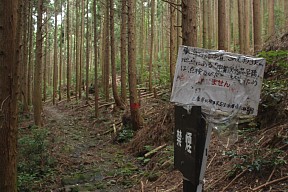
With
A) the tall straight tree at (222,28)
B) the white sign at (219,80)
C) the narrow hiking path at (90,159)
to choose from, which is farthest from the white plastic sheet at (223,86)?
the tall straight tree at (222,28)

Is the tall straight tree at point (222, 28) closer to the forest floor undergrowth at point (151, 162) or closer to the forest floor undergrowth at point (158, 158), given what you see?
the forest floor undergrowth at point (158, 158)

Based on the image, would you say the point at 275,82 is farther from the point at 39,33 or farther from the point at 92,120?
the point at 92,120

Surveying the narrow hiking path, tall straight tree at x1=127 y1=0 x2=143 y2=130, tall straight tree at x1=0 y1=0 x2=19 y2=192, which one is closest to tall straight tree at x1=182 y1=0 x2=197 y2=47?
tall straight tree at x1=0 y1=0 x2=19 y2=192

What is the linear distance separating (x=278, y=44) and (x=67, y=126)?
10476mm

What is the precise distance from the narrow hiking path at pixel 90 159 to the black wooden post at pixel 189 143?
13.1 ft

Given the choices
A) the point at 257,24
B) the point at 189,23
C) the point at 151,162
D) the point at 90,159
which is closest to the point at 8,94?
the point at 189,23

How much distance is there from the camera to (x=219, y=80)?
262 cm

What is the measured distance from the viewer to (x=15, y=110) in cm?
481

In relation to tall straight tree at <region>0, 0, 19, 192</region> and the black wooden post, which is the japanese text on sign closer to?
the black wooden post

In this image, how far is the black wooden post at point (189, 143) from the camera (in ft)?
8.46

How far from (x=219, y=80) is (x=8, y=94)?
3480 mm

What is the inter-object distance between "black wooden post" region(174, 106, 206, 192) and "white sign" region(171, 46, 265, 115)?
0.43 ft

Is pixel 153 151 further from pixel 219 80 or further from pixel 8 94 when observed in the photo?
pixel 219 80

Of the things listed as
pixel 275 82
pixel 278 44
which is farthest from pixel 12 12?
pixel 278 44
